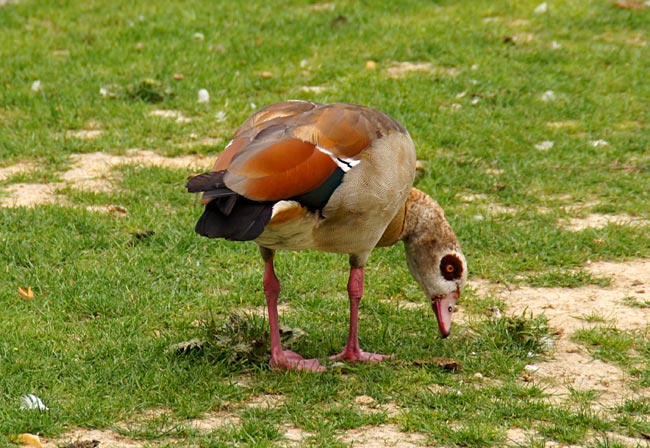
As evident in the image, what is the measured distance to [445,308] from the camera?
566 cm

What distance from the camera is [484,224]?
7352 millimetres

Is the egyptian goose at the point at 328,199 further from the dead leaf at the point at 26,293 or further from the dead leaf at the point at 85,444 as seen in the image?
the dead leaf at the point at 26,293

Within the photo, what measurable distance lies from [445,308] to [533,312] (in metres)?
0.79

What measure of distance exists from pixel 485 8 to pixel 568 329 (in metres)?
7.59

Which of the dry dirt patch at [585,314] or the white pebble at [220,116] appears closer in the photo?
the dry dirt patch at [585,314]

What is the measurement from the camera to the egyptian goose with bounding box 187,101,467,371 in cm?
447

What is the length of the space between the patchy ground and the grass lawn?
0.13ft

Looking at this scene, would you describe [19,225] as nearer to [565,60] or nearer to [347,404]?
[347,404]

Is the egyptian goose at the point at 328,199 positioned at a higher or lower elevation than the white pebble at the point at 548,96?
higher

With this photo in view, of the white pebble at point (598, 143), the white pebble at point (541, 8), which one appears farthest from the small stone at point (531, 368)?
the white pebble at point (541, 8)

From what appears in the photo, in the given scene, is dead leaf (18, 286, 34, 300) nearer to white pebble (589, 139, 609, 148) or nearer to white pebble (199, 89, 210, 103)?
white pebble (199, 89, 210, 103)

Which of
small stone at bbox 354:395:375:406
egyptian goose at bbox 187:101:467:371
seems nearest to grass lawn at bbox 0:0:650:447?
small stone at bbox 354:395:375:406

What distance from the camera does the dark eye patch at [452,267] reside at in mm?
5660

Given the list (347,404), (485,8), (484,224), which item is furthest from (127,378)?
(485,8)
